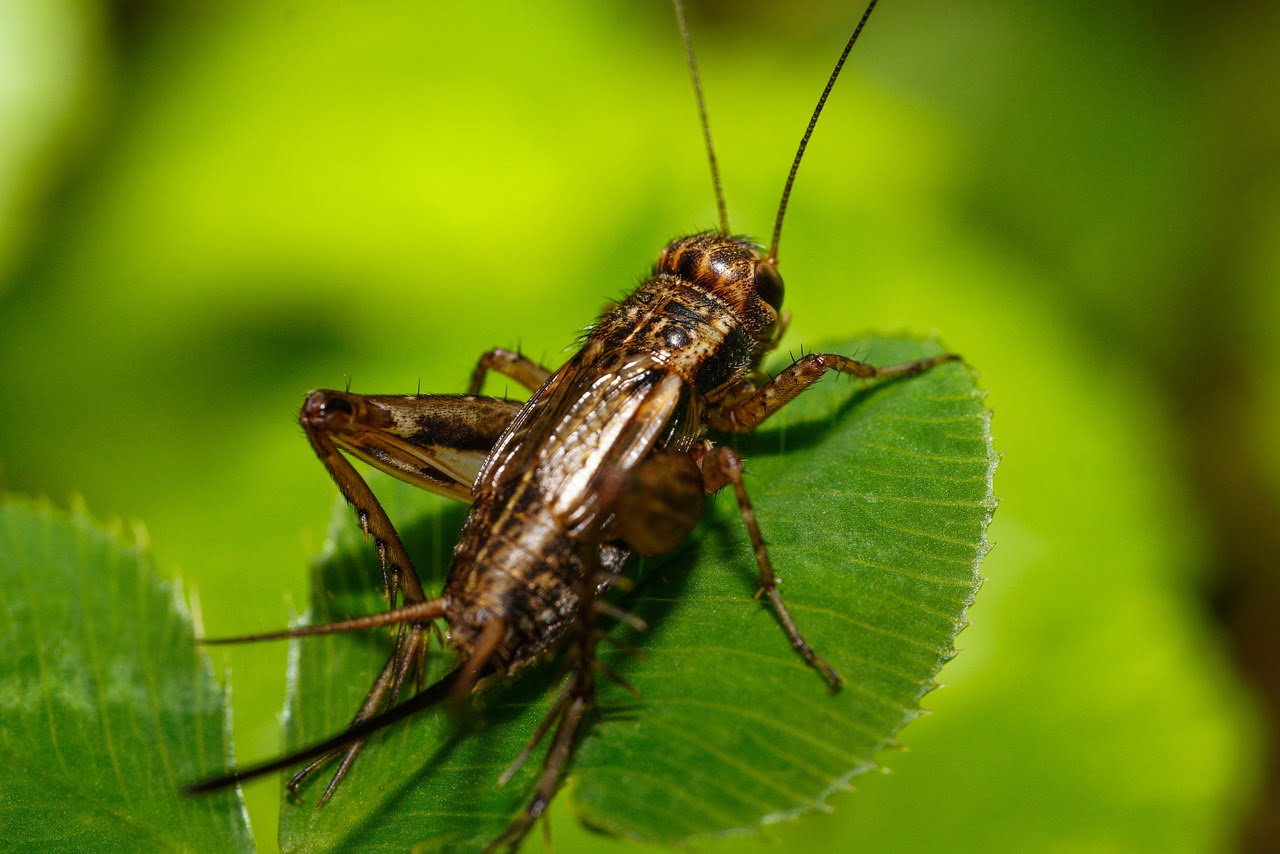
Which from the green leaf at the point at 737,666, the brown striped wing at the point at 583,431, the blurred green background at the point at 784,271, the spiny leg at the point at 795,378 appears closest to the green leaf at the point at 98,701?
the green leaf at the point at 737,666

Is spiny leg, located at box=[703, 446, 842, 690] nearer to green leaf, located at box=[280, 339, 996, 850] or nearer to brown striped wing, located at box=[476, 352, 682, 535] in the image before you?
green leaf, located at box=[280, 339, 996, 850]

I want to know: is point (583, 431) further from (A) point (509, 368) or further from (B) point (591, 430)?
(A) point (509, 368)

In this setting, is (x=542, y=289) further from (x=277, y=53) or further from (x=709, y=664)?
(x=709, y=664)

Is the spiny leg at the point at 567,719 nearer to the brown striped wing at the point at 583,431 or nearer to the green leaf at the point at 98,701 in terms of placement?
the brown striped wing at the point at 583,431

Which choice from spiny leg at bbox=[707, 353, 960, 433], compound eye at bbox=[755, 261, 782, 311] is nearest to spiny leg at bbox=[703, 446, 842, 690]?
spiny leg at bbox=[707, 353, 960, 433]

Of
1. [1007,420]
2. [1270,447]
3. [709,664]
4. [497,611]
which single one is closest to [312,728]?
[497,611]

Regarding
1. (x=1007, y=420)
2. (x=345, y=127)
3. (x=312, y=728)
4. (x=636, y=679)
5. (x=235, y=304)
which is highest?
(x=345, y=127)

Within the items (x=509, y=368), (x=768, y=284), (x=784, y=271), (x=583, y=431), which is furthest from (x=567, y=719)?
(x=784, y=271)
